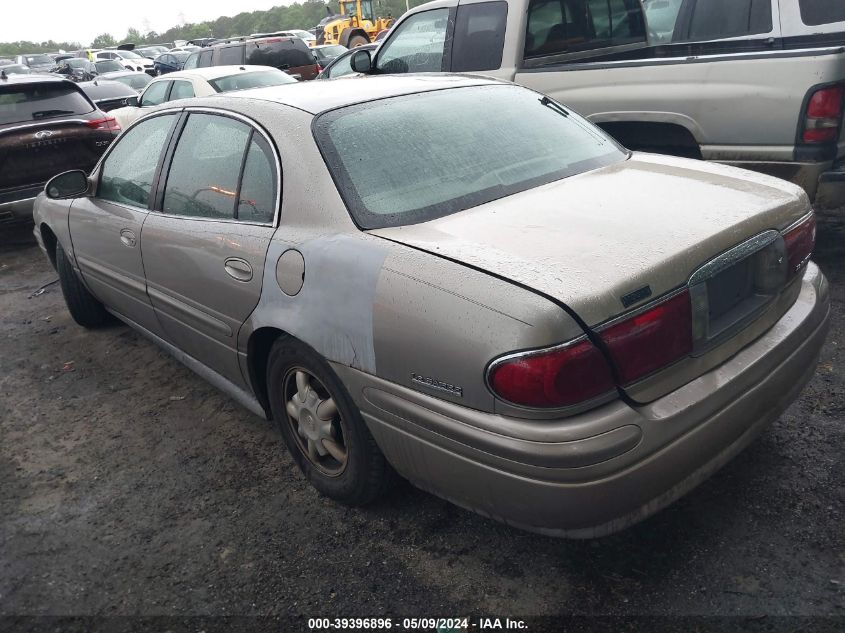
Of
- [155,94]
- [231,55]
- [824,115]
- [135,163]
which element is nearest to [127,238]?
[135,163]

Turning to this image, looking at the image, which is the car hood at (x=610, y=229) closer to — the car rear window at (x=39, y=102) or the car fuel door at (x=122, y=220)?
the car fuel door at (x=122, y=220)

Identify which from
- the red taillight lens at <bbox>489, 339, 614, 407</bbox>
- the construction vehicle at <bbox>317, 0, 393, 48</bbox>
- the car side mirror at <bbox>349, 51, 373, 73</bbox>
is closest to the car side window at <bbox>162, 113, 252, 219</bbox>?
the red taillight lens at <bbox>489, 339, 614, 407</bbox>

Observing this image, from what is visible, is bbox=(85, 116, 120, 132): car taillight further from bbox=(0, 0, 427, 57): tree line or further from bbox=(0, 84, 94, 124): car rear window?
bbox=(0, 0, 427, 57): tree line

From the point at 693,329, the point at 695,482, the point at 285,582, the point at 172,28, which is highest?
the point at 172,28

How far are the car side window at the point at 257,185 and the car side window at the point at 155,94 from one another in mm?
7689

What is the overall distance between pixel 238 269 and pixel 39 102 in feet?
20.0

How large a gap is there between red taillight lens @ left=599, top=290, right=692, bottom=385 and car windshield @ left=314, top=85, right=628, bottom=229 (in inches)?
33.3

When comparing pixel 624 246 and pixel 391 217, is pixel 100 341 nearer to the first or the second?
pixel 391 217

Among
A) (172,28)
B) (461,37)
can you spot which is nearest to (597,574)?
(461,37)

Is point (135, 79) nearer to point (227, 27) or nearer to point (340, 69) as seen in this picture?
point (340, 69)

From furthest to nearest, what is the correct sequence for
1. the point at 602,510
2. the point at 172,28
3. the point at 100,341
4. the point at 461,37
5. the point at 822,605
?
1. the point at 172,28
2. the point at 461,37
3. the point at 100,341
4. the point at 822,605
5. the point at 602,510

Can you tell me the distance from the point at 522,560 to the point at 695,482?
0.67 meters

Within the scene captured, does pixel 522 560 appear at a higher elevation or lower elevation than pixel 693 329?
lower

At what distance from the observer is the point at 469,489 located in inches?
86.7
